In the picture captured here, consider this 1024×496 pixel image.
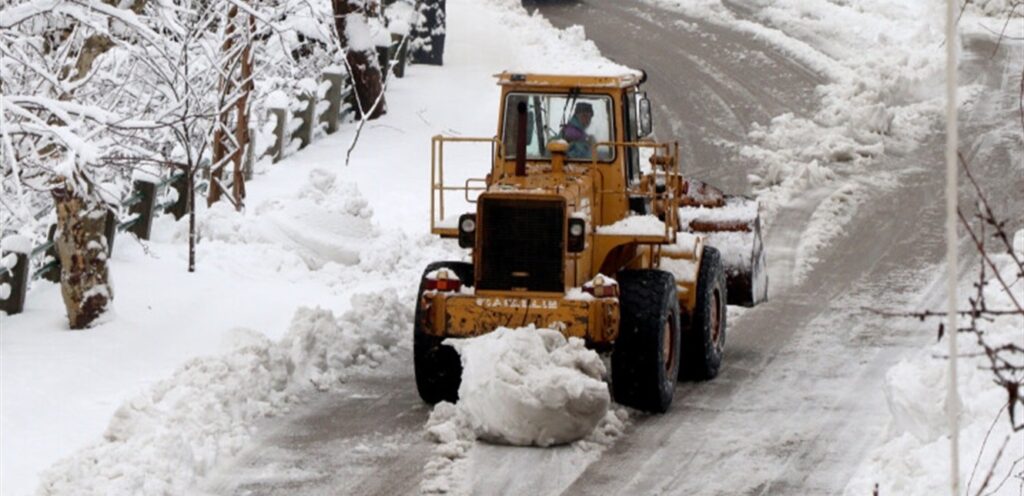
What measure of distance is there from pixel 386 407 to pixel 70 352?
8.19 ft

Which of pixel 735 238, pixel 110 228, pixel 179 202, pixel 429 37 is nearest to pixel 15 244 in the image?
pixel 110 228

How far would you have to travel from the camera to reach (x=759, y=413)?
13.0 m

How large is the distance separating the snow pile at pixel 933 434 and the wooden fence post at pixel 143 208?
811 cm

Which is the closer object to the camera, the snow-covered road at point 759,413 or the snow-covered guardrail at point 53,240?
the snow-covered road at point 759,413

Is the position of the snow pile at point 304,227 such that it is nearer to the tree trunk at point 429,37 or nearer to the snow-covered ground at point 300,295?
the snow-covered ground at point 300,295

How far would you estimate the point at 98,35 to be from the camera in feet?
45.9

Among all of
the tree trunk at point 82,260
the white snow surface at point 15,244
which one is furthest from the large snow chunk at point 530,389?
the white snow surface at point 15,244

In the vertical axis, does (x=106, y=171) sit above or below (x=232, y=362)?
above

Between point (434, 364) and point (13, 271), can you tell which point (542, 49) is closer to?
point (13, 271)

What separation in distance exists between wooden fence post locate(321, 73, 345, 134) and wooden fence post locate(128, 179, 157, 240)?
326 inches

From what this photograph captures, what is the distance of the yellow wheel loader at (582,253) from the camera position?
40.8ft

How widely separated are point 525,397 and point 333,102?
47.8 feet

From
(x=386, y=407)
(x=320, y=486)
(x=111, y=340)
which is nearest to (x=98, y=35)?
(x=111, y=340)

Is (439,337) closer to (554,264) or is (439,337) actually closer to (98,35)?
(554,264)
